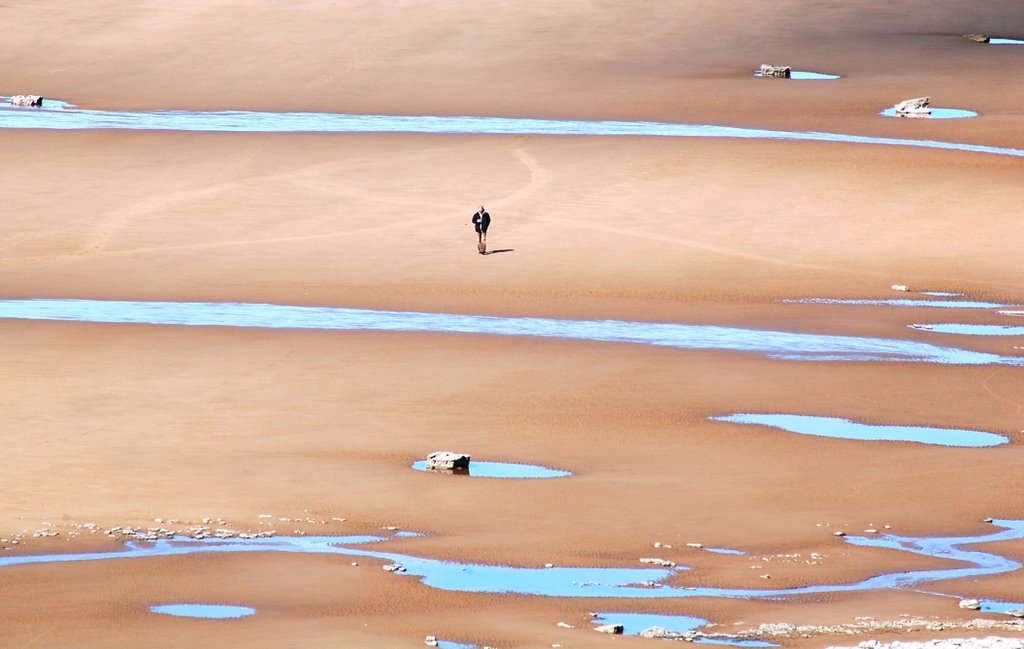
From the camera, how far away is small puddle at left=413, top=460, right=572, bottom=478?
1780cm

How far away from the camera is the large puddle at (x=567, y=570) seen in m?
13.7

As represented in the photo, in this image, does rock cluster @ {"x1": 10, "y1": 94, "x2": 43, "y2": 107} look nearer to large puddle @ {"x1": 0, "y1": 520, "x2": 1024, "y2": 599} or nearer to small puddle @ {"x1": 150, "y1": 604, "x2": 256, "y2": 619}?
large puddle @ {"x1": 0, "y1": 520, "x2": 1024, "y2": 599}

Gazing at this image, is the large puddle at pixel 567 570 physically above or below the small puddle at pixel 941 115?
below

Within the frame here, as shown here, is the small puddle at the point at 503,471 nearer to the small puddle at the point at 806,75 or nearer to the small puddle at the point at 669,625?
the small puddle at the point at 669,625

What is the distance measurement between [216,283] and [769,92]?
2151cm

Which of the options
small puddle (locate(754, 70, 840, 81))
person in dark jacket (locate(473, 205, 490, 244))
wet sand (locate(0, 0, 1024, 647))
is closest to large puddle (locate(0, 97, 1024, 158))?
wet sand (locate(0, 0, 1024, 647))

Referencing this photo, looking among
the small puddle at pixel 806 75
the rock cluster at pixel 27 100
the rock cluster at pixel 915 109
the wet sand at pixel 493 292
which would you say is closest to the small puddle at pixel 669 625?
the wet sand at pixel 493 292

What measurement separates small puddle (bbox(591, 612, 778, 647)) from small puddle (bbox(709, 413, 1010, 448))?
7255 millimetres

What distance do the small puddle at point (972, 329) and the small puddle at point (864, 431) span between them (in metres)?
6.25

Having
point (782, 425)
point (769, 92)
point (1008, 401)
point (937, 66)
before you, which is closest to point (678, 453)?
point (782, 425)

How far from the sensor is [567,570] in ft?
47.5

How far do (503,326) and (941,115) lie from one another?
21.2 metres

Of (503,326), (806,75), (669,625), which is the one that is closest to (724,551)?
(669,625)

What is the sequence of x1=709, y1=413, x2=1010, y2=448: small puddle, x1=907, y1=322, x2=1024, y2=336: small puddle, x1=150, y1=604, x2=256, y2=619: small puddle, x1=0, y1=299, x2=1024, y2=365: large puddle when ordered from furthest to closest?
x1=907, y1=322, x2=1024, y2=336: small puddle → x1=0, y1=299, x2=1024, y2=365: large puddle → x1=709, y1=413, x2=1010, y2=448: small puddle → x1=150, y1=604, x2=256, y2=619: small puddle
